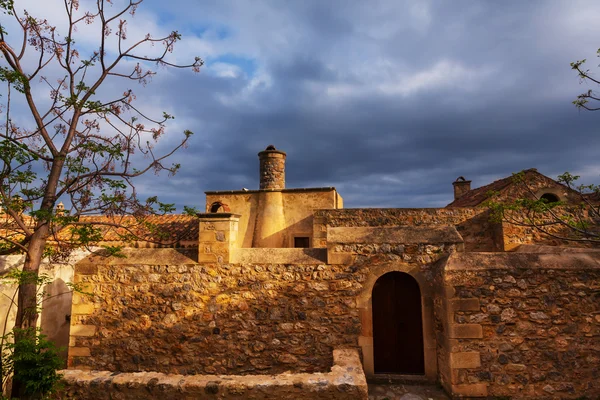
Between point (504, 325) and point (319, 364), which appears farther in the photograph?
point (319, 364)

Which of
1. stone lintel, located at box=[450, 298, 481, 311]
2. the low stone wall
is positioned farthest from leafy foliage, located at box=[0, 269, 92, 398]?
stone lintel, located at box=[450, 298, 481, 311]

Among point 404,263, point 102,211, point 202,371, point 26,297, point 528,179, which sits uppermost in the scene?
point 528,179

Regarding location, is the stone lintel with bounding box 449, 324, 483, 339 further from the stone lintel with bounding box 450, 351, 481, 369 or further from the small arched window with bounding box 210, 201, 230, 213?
the small arched window with bounding box 210, 201, 230, 213

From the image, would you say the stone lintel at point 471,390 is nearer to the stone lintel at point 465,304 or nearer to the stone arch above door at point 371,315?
the stone arch above door at point 371,315

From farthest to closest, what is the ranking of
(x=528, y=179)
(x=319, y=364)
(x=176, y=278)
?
(x=528, y=179) → (x=176, y=278) → (x=319, y=364)

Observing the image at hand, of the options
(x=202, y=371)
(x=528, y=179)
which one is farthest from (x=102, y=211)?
(x=528, y=179)

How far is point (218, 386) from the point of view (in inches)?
180

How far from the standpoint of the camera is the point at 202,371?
20.1 feet

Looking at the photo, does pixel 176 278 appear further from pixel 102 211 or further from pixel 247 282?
pixel 102 211

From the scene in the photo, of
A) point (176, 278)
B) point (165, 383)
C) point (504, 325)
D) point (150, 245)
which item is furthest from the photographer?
point (150, 245)

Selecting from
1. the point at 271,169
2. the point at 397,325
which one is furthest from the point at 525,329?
the point at 271,169

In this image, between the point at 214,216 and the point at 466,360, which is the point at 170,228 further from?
the point at 466,360

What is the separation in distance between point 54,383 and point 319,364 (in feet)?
12.7

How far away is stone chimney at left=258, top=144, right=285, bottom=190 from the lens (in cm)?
1386
